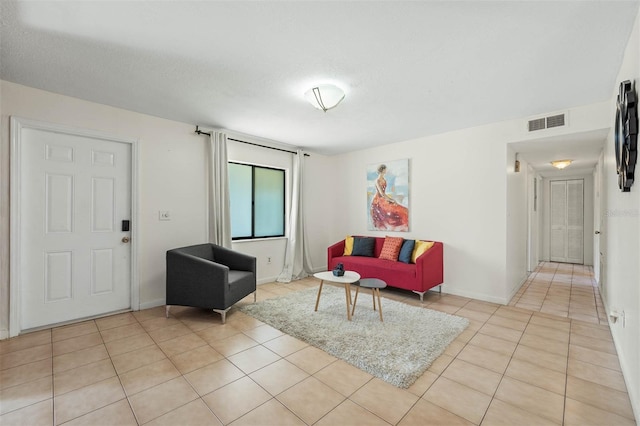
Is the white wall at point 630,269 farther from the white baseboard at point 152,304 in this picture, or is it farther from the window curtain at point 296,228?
the white baseboard at point 152,304

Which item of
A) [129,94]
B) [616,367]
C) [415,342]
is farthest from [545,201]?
[129,94]

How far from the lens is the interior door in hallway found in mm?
6812

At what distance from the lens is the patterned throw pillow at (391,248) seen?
14.9ft

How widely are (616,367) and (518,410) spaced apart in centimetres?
120

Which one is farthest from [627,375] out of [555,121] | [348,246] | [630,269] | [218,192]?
[218,192]

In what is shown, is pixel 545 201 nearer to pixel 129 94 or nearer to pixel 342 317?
pixel 342 317

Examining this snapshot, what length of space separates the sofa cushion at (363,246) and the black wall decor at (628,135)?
Answer: 3.23 meters

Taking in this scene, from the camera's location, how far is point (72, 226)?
315 centimetres

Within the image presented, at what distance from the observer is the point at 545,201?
726cm

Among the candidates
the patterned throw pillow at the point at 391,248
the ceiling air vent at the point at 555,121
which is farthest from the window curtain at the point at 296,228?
the ceiling air vent at the point at 555,121

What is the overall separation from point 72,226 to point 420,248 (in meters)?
4.47

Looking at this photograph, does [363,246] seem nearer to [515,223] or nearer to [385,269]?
[385,269]

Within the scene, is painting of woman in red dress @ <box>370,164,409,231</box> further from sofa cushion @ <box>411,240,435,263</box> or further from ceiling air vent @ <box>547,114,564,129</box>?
ceiling air vent @ <box>547,114,564,129</box>

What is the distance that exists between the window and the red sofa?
1.53m
